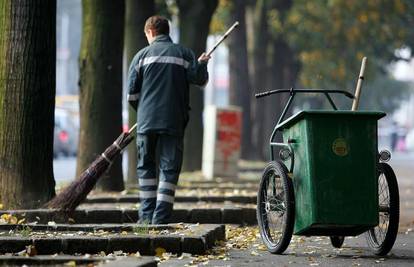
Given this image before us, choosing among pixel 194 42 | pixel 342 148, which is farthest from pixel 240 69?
pixel 342 148

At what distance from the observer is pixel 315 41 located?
133 feet

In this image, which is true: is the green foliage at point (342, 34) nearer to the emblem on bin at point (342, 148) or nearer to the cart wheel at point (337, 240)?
the cart wheel at point (337, 240)

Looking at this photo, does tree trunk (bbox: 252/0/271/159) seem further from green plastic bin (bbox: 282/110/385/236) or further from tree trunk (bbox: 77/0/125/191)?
green plastic bin (bbox: 282/110/385/236)

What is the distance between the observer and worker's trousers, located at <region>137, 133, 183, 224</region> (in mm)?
10805

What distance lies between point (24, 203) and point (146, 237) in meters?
2.63

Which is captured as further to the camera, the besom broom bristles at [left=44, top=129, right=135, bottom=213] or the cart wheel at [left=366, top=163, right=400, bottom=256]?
the besom broom bristles at [left=44, top=129, right=135, bottom=213]

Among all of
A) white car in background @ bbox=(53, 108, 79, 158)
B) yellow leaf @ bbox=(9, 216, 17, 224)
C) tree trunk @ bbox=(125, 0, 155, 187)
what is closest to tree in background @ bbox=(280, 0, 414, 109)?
white car in background @ bbox=(53, 108, 79, 158)

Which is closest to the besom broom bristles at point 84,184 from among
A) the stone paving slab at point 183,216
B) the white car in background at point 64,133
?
the stone paving slab at point 183,216

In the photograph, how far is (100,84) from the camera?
50.8 ft

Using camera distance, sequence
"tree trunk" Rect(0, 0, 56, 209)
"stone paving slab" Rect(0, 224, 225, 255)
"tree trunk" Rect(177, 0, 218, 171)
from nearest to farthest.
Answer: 1. "stone paving slab" Rect(0, 224, 225, 255)
2. "tree trunk" Rect(0, 0, 56, 209)
3. "tree trunk" Rect(177, 0, 218, 171)

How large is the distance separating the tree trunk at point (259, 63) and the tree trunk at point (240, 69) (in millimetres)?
2378

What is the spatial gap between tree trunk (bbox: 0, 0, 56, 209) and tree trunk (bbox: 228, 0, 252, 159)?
2192 centimetres

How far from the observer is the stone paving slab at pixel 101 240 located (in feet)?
28.6

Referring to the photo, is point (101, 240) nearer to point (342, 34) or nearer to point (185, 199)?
point (185, 199)
